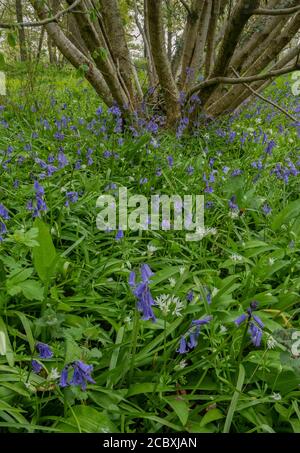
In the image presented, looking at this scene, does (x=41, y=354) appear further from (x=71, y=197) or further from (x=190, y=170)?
(x=190, y=170)

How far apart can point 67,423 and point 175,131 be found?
3456mm

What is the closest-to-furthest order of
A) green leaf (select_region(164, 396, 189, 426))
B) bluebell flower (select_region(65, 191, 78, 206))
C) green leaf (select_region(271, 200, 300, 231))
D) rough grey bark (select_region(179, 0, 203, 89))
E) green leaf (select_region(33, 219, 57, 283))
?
green leaf (select_region(164, 396, 189, 426)), green leaf (select_region(33, 219, 57, 283)), bluebell flower (select_region(65, 191, 78, 206)), green leaf (select_region(271, 200, 300, 231)), rough grey bark (select_region(179, 0, 203, 89))

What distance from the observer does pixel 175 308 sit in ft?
5.18

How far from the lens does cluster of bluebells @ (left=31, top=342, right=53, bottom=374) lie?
50.3 inches

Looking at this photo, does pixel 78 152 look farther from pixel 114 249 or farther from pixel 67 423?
pixel 67 423

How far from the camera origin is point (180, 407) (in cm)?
136

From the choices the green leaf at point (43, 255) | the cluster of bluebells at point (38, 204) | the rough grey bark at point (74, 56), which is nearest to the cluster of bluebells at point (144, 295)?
the green leaf at point (43, 255)

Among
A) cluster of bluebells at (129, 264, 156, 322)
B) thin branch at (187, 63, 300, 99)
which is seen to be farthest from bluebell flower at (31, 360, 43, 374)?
thin branch at (187, 63, 300, 99)

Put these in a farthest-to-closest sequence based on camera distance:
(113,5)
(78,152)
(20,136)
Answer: (113,5) < (20,136) < (78,152)

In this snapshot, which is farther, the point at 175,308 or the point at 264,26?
the point at 264,26

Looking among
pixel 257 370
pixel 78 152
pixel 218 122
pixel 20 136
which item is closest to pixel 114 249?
pixel 257 370

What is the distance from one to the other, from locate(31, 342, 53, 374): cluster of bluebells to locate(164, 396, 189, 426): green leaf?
0.41 meters

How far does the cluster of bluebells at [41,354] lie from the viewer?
128 centimetres

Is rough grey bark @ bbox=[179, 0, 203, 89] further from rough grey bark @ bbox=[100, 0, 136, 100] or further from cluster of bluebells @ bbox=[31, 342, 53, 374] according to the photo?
cluster of bluebells @ bbox=[31, 342, 53, 374]
